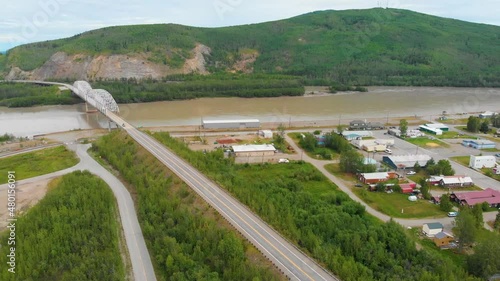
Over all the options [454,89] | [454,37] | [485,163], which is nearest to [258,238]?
[485,163]

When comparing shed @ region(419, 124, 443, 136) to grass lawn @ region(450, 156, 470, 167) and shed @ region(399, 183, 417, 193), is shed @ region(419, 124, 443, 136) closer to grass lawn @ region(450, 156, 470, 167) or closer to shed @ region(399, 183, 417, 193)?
grass lawn @ region(450, 156, 470, 167)

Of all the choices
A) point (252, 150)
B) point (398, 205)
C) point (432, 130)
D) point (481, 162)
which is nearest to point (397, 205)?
point (398, 205)

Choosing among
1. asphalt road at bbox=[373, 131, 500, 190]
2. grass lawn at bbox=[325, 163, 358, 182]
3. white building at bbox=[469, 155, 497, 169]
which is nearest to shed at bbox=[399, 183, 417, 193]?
grass lawn at bbox=[325, 163, 358, 182]

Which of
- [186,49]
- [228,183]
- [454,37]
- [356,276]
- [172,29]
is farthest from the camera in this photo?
[454,37]

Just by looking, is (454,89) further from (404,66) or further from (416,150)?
(416,150)

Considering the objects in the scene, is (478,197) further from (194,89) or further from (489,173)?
(194,89)

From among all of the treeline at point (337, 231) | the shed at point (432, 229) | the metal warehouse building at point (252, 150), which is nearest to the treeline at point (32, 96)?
the metal warehouse building at point (252, 150)

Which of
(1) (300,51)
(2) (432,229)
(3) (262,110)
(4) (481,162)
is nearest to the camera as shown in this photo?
(2) (432,229)
